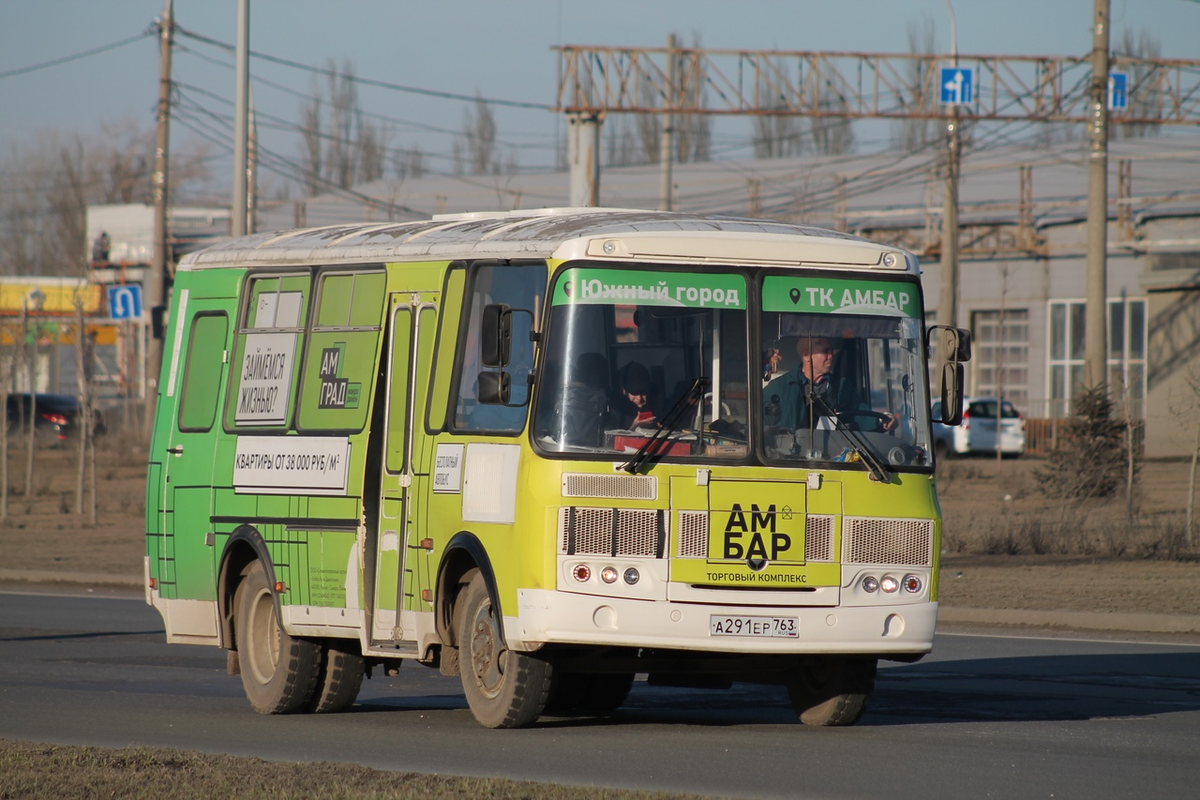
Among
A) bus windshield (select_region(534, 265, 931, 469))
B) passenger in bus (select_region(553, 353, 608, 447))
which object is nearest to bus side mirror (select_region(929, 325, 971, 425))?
bus windshield (select_region(534, 265, 931, 469))

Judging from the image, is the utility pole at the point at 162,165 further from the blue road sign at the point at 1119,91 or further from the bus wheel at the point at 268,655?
the bus wheel at the point at 268,655

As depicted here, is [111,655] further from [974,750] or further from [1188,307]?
[1188,307]

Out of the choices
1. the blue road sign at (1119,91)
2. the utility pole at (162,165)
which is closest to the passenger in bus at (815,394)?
the utility pole at (162,165)

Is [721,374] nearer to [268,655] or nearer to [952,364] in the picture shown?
[952,364]

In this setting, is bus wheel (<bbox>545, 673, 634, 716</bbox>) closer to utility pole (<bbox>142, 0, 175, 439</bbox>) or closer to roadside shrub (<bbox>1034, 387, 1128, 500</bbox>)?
A: roadside shrub (<bbox>1034, 387, 1128, 500</bbox>)

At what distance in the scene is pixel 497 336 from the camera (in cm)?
951

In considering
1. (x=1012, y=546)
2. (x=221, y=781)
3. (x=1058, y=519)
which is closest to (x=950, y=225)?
(x=1058, y=519)

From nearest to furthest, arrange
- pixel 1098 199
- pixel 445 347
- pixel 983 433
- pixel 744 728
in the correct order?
pixel 744 728, pixel 445 347, pixel 1098 199, pixel 983 433

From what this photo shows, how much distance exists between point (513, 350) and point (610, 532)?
4.38ft

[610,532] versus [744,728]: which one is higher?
[610,532]

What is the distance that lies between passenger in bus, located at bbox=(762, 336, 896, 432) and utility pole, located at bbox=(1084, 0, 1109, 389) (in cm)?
2016

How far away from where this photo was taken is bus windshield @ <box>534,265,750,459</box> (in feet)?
31.7

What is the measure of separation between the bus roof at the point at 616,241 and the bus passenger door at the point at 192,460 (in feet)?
4.62

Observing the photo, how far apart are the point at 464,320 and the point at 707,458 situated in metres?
1.83
